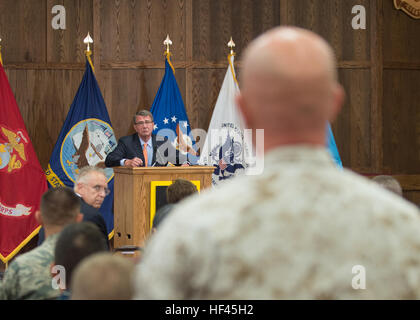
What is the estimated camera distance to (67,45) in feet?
25.1

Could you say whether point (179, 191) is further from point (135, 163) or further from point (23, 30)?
point (23, 30)

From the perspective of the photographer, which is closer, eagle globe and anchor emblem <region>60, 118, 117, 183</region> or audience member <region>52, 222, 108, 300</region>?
audience member <region>52, 222, 108, 300</region>

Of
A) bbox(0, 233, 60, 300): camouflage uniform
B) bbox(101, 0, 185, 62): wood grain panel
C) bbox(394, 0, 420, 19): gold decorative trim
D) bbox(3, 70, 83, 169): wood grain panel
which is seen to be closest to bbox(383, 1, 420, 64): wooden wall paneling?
bbox(394, 0, 420, 19): gold decorative trim

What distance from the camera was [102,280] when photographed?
1.43 meters

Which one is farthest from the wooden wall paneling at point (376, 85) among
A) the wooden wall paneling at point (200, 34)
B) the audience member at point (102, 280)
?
the audience member at point (102, 280)

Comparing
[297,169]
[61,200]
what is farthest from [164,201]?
[297,169]

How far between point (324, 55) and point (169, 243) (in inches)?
15.1

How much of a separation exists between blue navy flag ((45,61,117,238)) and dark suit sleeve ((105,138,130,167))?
1177mm

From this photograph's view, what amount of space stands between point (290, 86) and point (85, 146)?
21.1ft

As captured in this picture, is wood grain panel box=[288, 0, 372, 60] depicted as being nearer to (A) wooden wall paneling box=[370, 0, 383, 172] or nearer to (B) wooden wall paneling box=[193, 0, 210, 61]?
(A) wooden wall paneling box=[370, 0, 383, 172]

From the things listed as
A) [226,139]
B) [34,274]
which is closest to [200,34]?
[226,139]

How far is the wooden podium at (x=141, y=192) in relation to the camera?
4.85 meters

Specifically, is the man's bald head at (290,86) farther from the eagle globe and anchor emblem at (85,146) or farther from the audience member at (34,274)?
the eagle globe and anchor emblem at (85,146)

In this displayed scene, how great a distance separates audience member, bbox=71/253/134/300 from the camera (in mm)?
1401
